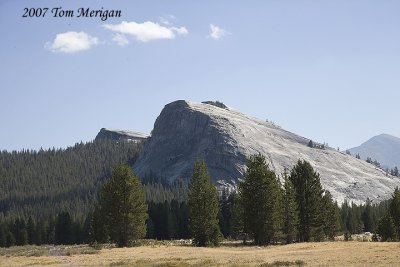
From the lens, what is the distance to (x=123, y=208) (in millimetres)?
67625

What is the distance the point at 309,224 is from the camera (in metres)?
75.0

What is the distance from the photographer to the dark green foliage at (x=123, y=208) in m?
67.5

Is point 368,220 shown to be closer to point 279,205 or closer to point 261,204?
point 279,205

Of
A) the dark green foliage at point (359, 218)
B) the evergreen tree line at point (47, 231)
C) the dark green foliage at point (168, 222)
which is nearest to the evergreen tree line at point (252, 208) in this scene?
the dark green foliage at point (168, 222)

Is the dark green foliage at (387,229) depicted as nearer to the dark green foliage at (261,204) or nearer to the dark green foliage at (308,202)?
the dark green foliage at (308,202)

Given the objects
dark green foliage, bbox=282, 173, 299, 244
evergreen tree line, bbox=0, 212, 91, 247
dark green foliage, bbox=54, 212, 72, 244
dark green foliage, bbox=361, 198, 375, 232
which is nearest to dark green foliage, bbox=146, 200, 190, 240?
evergreen tree line, bbox=0, 212, 91, 247

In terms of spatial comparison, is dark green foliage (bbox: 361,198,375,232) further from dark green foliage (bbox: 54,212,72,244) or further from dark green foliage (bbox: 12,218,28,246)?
dark green foliage (bbox: 12,218,28,246)

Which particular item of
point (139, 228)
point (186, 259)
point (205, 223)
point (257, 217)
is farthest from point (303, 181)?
point (186, 259)

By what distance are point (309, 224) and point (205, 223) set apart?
766 inches

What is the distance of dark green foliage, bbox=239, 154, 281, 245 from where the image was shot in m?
66.8

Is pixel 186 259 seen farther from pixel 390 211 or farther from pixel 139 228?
pixel 390 211

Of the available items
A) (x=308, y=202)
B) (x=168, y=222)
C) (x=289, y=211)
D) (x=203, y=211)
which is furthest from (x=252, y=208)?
(x=168, y=222)

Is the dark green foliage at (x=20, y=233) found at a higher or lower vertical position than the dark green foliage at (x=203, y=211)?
lower

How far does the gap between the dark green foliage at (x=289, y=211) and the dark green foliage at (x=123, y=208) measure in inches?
907
